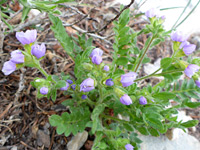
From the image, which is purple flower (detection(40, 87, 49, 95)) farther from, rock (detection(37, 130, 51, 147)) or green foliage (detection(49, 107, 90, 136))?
rock (detection(37, 130, 51, 147))

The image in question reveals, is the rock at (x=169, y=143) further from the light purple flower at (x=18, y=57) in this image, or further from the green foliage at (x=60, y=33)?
the light purple flower at (x=18, y=57)

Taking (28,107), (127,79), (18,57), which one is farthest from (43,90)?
(28,107)

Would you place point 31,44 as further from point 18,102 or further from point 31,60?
point 18,102

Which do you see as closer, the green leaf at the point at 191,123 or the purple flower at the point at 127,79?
the purple flower at the point at 127,79

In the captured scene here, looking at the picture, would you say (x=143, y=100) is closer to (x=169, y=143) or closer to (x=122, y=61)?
(x=122, y=61)

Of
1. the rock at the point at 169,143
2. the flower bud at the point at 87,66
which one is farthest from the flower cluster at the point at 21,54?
the rock at the point at 169,143
